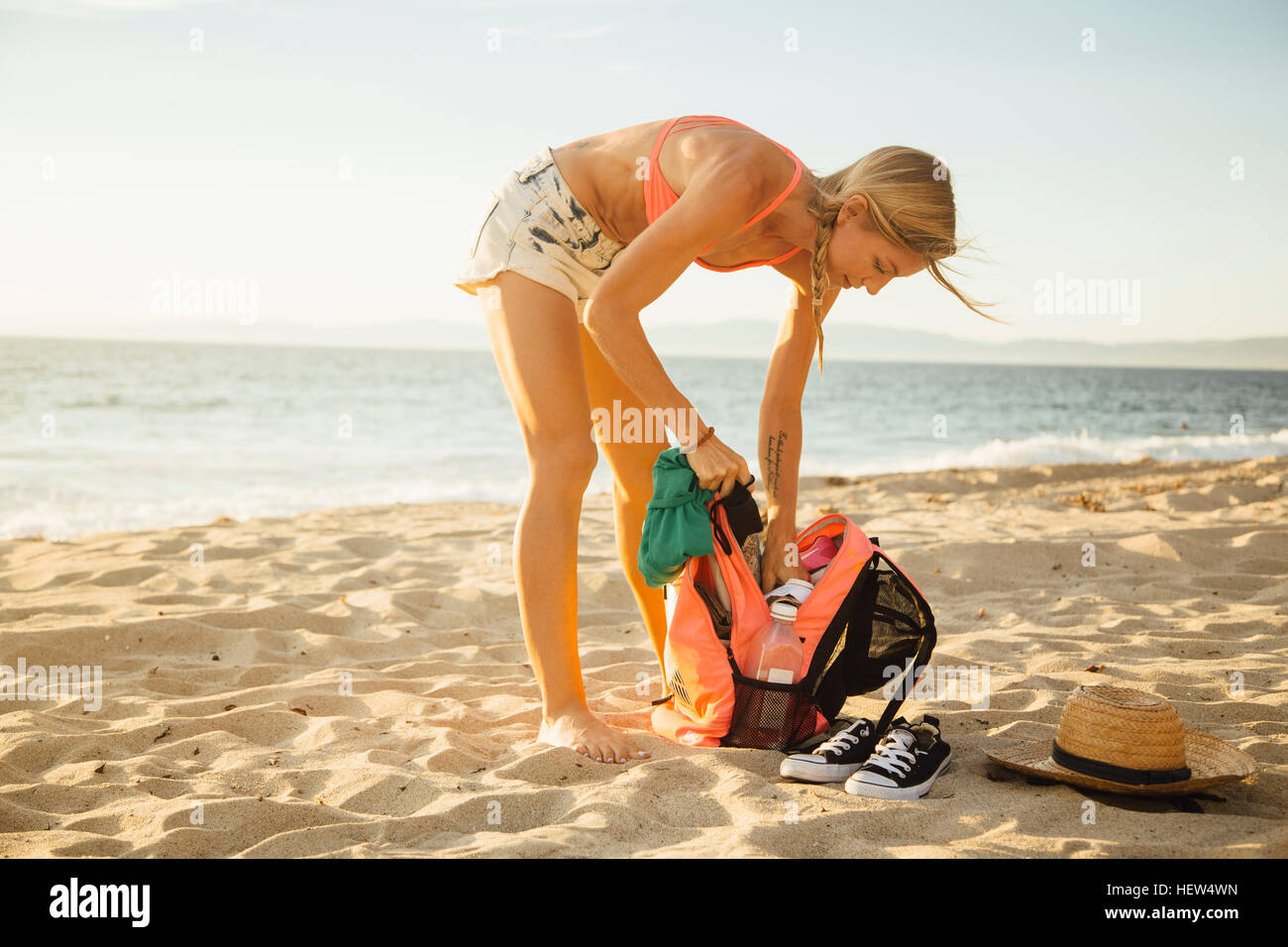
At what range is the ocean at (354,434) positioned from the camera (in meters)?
8.91

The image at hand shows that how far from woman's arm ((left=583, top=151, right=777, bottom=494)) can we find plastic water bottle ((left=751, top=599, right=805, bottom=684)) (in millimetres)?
688

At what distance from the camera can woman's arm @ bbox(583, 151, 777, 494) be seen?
2111 mm

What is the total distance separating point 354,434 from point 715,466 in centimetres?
1383

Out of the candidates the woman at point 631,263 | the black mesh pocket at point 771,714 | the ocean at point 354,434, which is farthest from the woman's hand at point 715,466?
the ocean at point 354,434

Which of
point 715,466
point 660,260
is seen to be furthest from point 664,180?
point 715,466

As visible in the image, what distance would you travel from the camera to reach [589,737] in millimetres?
2416

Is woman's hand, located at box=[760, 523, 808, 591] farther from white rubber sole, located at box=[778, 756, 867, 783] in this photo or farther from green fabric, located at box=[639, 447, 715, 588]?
white rubber sole, located at box=[778, 756, 867, 783]

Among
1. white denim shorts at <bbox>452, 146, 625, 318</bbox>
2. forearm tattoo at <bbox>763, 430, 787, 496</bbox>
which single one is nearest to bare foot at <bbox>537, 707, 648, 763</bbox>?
forearm tattoo at <bbox>763, 430, 787, 496</bbox>

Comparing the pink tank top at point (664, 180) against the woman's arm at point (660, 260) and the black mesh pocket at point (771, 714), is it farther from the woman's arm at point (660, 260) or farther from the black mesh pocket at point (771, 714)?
the black mesh pocket at point (771, 714)

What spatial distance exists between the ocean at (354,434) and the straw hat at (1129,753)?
664 cm

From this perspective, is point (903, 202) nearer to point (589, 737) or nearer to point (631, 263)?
point (631, 263)
